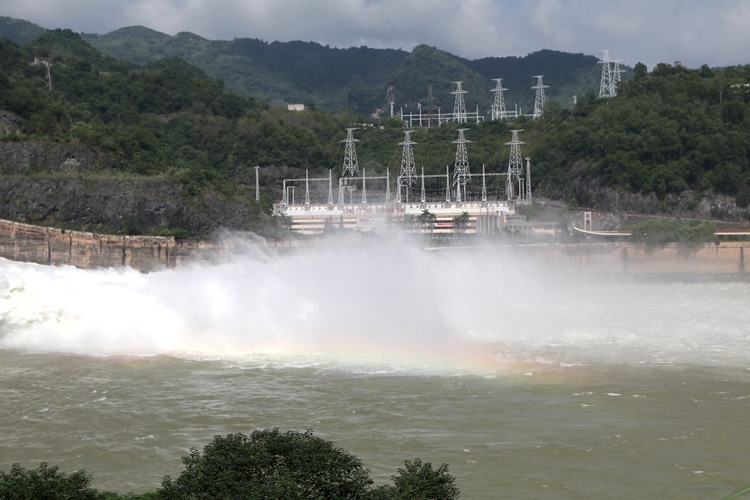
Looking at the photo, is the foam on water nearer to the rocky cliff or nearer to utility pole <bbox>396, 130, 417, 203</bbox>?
the rocky cliff

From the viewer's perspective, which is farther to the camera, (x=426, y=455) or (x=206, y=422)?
(x=206, y=422)

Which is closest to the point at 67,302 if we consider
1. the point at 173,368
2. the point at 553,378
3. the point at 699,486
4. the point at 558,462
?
the point at 173,368

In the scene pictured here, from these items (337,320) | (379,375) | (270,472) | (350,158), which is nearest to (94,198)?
(350,158)

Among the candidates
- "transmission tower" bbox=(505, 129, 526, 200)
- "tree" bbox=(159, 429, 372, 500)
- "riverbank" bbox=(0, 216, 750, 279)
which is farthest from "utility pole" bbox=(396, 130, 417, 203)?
"tree" bbox=(159, 429, 372, 500)

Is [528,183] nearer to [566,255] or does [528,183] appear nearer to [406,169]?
[406,169]

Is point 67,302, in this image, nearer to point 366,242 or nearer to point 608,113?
point 366,242

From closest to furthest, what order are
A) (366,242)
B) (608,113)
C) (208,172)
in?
(366,242) < (208,172) < (608,113)
